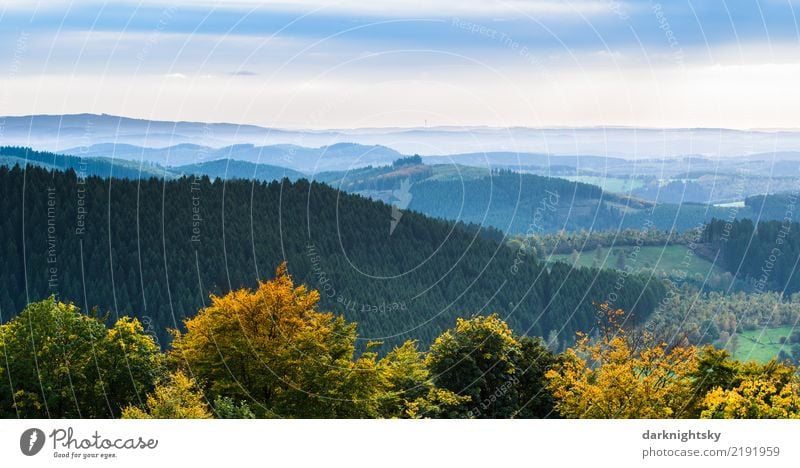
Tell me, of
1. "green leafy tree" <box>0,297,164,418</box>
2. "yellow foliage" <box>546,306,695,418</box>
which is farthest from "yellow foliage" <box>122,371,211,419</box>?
"yellow foliage" <box>546,306,695,418</box>

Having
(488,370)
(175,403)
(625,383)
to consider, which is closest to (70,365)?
(175,403)

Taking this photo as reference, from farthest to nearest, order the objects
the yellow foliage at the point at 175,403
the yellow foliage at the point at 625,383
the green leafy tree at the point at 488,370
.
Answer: the green leafy tree at the point at 488,370, the yellow foliage at the point at 625,383, the yellow foliage at the point at 175,403

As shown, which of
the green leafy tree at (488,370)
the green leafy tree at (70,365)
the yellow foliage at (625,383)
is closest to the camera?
the yellow foliage at (625,383)

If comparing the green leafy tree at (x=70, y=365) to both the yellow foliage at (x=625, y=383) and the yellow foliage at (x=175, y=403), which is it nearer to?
the yellow foliage at (x=175, y=403)

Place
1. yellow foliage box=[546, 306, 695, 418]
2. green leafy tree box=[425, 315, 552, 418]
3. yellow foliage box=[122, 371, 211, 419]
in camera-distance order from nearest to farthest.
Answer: yellow foliage box=[122, 371, 211, 419] → yellow foliage box=[546, 306, 695, 418] → green leafy tree box=[425, 315, 552, 418]

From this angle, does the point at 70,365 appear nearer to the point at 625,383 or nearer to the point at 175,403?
the point at 175,403

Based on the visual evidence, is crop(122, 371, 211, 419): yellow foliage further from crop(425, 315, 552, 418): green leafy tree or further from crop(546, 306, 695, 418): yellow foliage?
crop(546, 306, 695, 418): yellow foliage

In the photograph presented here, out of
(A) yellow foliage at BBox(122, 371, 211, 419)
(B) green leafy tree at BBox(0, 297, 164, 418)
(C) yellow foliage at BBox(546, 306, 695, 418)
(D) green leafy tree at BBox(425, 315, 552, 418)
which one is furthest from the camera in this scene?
(D) green leafy tree at BBox(425, 315, 552, 418)

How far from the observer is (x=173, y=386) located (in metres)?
44.2

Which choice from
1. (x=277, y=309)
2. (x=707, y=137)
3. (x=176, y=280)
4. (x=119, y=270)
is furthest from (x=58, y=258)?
(x=277, y=309)

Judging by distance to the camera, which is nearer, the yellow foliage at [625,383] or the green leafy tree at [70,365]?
the yellow foliage at [625,383]

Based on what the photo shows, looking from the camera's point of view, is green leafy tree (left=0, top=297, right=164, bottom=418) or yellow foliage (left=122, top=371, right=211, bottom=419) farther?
green leafy tree (left=0, top=297, right=164, bottom=418)

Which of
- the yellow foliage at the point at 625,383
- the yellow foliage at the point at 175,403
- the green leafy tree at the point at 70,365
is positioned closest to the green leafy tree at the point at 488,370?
the yellow foliage at the point at 625,383
